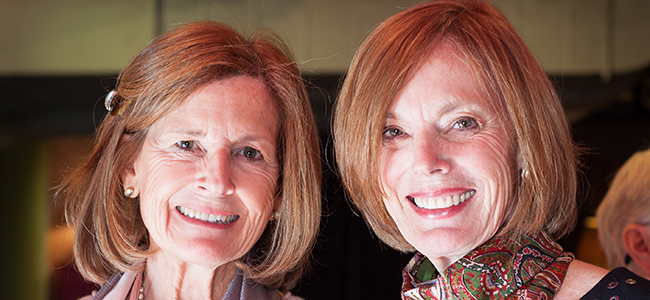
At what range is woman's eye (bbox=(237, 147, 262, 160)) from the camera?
6.63 ft

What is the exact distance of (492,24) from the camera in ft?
6.15

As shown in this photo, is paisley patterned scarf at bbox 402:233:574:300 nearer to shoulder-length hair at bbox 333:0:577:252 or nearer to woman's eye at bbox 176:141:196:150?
shoulder-length hair at bbox 333:0:577:252

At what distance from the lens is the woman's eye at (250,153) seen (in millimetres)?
2021

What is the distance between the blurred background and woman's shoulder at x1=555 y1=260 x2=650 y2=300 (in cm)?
249

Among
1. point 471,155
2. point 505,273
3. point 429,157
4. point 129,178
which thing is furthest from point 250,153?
point 505,273

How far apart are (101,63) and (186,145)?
322 cm

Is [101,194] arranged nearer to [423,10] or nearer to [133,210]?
[133,210]

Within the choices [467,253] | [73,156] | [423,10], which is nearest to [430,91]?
[423,10]

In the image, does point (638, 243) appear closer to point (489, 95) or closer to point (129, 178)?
point (489, 95)

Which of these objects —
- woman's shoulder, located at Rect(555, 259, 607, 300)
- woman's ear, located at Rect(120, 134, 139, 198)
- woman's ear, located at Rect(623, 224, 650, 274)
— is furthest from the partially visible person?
woman's ear, located at Rect(120, 134, 139, 198)

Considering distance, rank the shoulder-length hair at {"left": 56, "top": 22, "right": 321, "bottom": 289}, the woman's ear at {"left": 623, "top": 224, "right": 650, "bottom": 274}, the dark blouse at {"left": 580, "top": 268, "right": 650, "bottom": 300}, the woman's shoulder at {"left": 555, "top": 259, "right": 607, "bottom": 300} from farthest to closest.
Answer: the woman's ear at {"left": 623, "top": 224, "right": 650, "bottom": 274} → the shoulder-length hair at {"left": 56, "top": 22, "right": 321, "bottom": 289} → the woman's shoulder at {"left": 555, "top": 259, "right": 607, "bottom": 300} → the dark blouse at {"left": 580, "top": 268, "right": 650, "bottom": 300}

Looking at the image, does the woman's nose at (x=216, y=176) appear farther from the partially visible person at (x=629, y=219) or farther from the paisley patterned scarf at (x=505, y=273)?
the partially visible person at (x=629, y=219)

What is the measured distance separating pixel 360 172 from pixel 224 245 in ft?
1.63

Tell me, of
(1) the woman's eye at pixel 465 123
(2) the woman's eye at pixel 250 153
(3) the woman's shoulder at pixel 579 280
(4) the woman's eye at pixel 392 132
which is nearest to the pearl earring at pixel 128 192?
(2) the woman's eye at pixel 250 153
